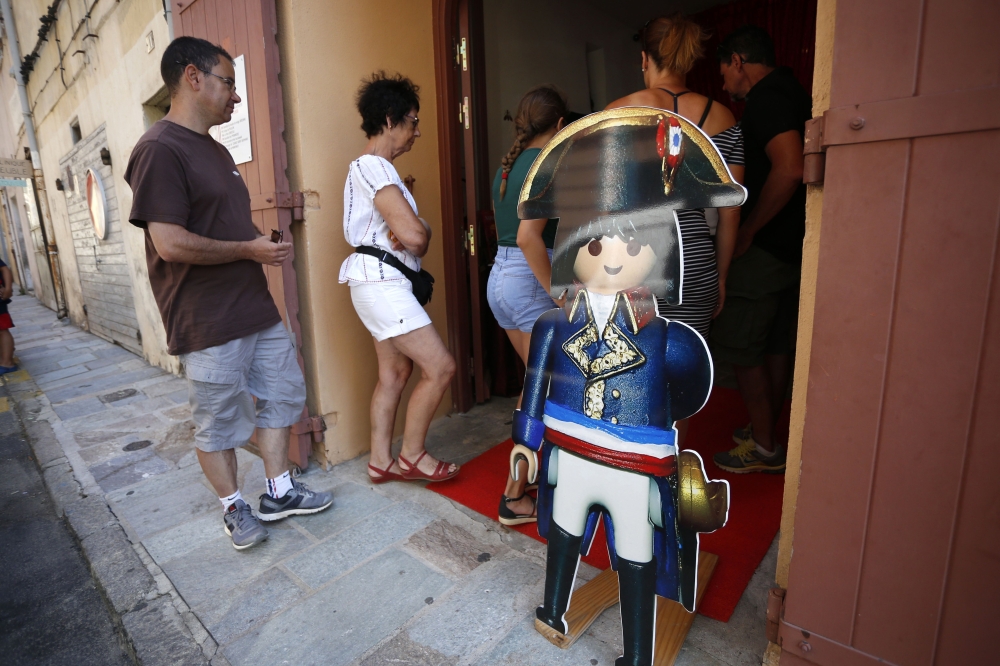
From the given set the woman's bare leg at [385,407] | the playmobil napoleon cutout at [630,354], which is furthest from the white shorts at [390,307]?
the playmobil napoleon cutout at [630,354]

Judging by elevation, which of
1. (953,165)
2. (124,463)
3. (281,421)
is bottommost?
(124,463)

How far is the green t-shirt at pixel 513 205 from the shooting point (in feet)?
6.97

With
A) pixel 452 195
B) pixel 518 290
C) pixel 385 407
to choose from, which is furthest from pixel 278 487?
pixel 452 195

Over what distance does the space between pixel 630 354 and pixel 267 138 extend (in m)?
2.23

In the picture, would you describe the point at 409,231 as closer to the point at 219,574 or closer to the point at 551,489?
the point at 551,489

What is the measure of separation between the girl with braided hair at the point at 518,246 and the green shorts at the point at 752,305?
2.79ft

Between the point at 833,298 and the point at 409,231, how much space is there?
1674 mm

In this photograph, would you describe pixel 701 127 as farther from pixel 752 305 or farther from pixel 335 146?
pixel 335 146

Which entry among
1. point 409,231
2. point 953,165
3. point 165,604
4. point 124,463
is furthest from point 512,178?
point 124,463

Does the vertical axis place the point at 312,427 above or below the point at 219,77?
below

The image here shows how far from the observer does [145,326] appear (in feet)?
18.9

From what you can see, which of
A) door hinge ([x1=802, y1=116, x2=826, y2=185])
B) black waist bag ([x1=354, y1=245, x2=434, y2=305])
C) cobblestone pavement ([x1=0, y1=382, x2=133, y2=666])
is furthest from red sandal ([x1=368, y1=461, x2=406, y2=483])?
door hinge ([x1=802, y1=116, x2=826, y2=185])

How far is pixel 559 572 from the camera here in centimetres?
163

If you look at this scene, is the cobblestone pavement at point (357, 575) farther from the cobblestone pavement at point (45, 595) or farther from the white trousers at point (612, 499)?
the white trousers at point (612, 499)
